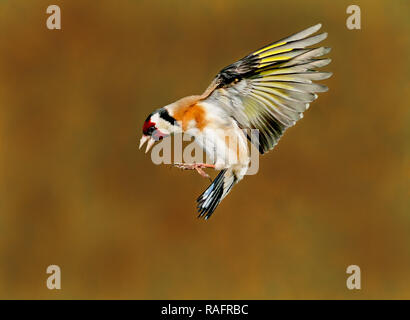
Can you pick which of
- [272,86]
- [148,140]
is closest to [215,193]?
[148,140]

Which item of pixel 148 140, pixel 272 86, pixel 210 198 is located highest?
pixel 272 86

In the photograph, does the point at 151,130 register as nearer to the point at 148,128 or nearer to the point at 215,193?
the point at 148,128

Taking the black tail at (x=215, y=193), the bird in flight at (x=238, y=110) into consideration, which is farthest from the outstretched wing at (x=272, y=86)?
the black tail at (x=215, y=193)

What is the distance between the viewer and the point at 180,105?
4.92 ft

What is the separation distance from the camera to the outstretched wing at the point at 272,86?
1.41 m

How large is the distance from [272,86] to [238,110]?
0.38 ft

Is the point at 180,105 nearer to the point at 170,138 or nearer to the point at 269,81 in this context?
the point at 170,138

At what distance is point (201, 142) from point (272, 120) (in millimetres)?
217

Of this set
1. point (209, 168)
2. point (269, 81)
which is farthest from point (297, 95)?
point (209, 168)

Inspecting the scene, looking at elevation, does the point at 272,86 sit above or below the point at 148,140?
above

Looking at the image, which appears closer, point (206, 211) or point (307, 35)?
point (307, 35)

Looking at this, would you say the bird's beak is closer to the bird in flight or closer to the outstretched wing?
the bird in flight

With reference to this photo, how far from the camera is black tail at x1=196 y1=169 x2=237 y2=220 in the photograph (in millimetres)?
1487

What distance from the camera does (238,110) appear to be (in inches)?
60.1
